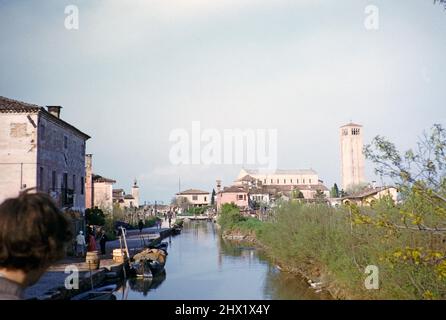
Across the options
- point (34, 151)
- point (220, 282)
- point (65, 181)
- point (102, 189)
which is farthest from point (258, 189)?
point (34, 151)

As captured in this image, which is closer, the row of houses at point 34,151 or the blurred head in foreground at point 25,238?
the blurred head in foreground at point 25,238

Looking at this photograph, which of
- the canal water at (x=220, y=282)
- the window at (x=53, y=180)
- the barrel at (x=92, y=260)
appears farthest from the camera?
the window at (x=53, y=180)

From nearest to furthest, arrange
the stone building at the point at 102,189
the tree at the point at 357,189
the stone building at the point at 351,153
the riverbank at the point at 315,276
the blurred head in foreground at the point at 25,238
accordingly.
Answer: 1. the blurred head in foreground at the point at 25,238
2. the riverbank at the point at 315,276
3. the tree at the point at 357,189
4. the stone building at the point at 102,189
5. the stone building at the point at 351,153

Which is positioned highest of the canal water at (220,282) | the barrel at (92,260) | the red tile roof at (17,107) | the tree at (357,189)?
the red tile roof at (17,107)

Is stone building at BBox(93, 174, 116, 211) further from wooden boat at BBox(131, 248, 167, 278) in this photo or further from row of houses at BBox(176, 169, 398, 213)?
wooden boat at BBox(131, 248, 167, 278)

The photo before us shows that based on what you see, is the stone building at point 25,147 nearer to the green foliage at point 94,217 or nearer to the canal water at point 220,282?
the canal water at point 220,282

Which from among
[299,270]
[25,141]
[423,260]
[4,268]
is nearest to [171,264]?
[299,270]

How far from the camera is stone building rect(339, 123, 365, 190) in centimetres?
9662

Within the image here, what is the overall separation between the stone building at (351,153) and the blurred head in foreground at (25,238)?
321 feet

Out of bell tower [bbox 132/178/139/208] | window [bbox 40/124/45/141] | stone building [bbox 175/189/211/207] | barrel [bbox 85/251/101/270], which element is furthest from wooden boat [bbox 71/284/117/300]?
stone building [bbox 175/189/211/207]

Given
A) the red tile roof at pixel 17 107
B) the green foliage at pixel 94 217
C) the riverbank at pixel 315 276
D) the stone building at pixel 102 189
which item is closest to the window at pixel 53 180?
the red tile roof at pixel 17 107

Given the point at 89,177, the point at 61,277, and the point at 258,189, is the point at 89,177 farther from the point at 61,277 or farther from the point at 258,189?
the point at 258,189

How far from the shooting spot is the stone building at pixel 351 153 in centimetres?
9662
